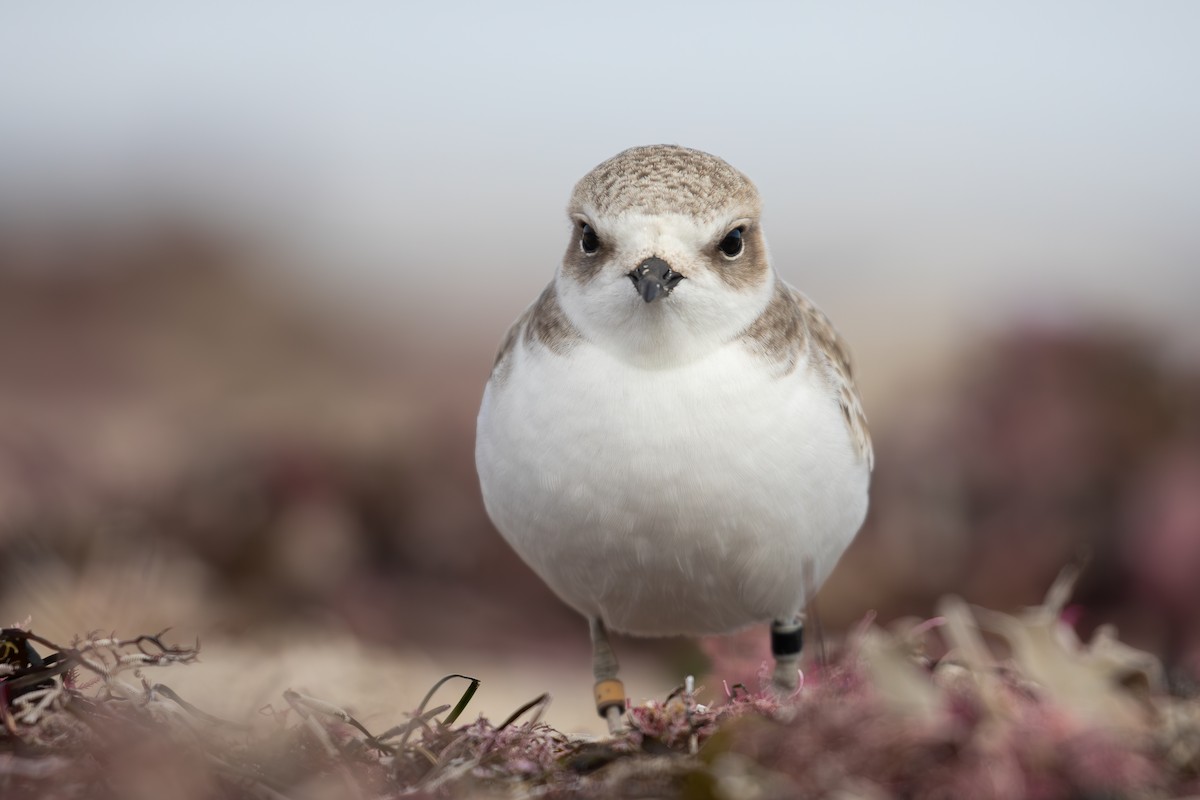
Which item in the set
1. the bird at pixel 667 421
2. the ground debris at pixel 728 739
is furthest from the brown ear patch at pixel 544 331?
the ground debris at pixel 728 739

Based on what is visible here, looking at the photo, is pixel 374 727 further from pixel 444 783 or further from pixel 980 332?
pixel 980 332

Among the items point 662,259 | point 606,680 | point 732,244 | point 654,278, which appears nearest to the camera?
point 654,278

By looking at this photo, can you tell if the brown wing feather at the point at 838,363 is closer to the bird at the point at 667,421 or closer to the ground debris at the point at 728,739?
the bird at the point at 667,421

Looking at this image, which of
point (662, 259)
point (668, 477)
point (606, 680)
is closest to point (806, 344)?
point (662, 259)

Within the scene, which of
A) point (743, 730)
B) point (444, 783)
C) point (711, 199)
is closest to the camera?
point (743, 730)

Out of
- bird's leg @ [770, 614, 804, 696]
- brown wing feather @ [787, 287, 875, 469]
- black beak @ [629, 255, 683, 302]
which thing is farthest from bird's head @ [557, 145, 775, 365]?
bird's leg @ [770, 614, 804, 696]

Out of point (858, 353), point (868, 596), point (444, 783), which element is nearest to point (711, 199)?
point (444, 783)

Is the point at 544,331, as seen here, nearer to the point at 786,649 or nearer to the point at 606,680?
the point at 606,680
